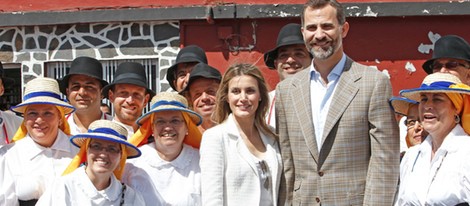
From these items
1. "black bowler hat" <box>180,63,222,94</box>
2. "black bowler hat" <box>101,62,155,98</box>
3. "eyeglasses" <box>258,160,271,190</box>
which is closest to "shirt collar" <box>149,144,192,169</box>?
"eyeglasses" <box>258,160,271,190</box>

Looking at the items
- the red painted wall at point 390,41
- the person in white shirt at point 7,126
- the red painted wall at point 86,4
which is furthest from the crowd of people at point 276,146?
the red painted wall at point 86,4

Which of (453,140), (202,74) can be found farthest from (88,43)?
(453,140)

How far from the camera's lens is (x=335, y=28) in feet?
16.3

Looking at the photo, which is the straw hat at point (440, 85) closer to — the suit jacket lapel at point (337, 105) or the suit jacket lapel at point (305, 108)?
the suit jacket lapel at point (337, 105)

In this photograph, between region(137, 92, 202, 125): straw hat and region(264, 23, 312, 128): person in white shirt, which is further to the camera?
region(264, 23, 312, 128): person in white shirt

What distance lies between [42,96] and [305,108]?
2016 millimetres

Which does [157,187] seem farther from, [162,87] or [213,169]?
[162,87]

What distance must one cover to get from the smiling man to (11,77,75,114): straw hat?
0.96 m

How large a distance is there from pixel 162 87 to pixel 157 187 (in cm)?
478

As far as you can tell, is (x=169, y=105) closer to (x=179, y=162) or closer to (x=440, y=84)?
(x=179, y=162)

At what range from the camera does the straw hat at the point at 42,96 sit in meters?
5.79

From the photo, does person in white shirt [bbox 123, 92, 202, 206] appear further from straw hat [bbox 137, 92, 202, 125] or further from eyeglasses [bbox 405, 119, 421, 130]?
eyeglasses [bbox 405, 119, 421, 130]

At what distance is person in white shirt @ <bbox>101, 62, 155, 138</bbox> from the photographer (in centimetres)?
640

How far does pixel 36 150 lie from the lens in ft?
18.9
